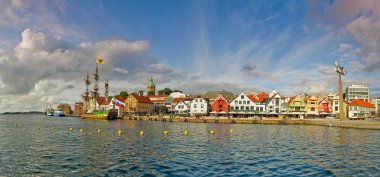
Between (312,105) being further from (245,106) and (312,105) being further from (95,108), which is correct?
(95,108)

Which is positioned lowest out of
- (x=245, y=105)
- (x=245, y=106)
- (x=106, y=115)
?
(x=106, y=115)

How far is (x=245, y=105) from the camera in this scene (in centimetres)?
13075

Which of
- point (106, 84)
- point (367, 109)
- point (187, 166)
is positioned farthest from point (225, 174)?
point (106, 84)

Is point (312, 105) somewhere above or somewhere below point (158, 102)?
below

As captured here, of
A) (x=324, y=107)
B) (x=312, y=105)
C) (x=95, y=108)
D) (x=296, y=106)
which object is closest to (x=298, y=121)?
(x=296, y=106)

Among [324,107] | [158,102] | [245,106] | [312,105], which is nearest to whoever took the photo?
[245,106]

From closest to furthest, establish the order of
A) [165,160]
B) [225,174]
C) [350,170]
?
[225,174] → [350,170] → [165,160]

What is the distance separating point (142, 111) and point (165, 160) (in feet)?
437

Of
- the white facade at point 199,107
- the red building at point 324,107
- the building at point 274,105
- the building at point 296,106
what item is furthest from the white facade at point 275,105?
the white facade at point 199,107

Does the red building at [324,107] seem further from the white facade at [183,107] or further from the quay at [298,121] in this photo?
the white facade at [183,107]

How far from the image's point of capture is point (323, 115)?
447ft

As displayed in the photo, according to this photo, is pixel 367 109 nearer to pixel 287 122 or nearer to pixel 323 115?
pixel 323 115

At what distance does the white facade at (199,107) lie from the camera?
451 feet

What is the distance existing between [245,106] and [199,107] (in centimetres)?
2134
